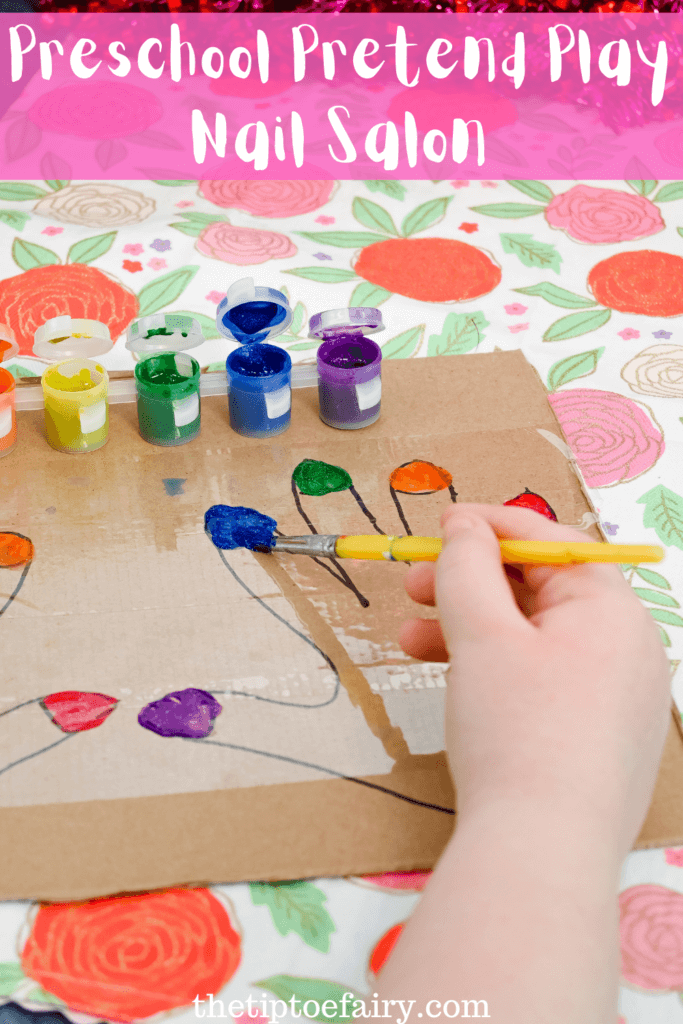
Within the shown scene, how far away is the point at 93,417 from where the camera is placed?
0.85 metres

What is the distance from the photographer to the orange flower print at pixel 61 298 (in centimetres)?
104

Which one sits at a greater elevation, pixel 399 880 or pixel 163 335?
pixel 163 335

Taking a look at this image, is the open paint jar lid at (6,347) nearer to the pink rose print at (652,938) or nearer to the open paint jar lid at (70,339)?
the open paint jar lid at (70,339)

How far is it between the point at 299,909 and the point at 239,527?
0.32 m

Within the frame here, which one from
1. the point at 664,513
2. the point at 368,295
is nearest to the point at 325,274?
the point at 368,295

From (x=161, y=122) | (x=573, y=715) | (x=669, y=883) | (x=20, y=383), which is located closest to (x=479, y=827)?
(x=573, y=715)

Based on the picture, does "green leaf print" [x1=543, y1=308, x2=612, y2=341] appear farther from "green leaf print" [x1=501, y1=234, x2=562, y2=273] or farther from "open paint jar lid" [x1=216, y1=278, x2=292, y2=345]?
"open paint jar lid" [x1=216, y1=278, x2=292, y2=345]

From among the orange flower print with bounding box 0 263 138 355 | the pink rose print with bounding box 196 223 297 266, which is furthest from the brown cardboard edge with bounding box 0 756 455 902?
the pink rose print with bounding box 196 223 297 266

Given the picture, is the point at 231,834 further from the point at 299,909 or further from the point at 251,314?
the point at 251,314

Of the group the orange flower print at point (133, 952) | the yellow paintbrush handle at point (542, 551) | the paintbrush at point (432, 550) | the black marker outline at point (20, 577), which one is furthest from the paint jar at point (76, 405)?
the orange flower print at point (133, 952)

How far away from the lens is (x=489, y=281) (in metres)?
1.12

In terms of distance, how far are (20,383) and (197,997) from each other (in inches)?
23.8

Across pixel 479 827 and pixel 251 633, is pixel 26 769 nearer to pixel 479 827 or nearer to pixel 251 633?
pixel 251 633

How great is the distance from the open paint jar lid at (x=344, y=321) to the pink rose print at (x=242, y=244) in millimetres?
200
